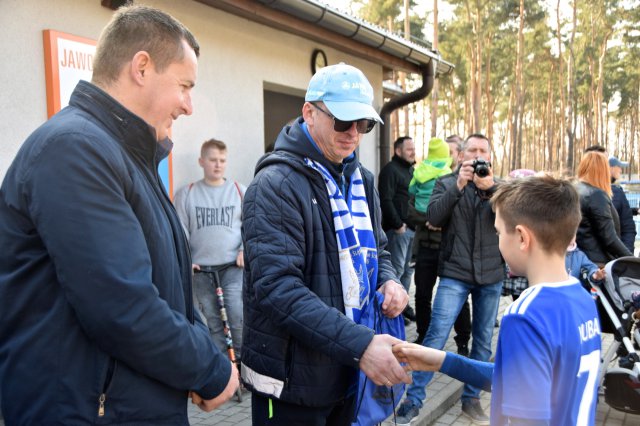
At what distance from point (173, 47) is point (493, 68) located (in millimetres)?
44876

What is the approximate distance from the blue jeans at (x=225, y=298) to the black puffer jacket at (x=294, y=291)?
277cm

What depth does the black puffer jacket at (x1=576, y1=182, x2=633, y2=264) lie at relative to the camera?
5285mm

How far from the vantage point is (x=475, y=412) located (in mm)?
4621

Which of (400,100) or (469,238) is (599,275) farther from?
(400,100)

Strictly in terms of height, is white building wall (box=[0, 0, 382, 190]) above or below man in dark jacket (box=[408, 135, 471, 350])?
above

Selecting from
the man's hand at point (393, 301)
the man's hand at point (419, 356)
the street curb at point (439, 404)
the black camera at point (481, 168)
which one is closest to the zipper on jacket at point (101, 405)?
the man's hand at point (419, 356)

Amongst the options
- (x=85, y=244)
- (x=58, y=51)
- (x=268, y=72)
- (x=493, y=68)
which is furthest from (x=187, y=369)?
(x=493, y=68)

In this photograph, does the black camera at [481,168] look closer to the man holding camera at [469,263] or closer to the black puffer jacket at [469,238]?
the man holding camera at [469,263]

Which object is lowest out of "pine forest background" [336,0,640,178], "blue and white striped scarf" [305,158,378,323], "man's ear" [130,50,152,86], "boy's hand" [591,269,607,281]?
"boy's hand" [591,269,607,281]

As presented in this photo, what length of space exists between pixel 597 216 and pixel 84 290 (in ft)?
16.3

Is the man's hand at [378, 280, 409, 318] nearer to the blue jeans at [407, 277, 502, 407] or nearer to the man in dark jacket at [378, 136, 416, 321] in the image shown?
the blue jeans at [407, 277, 502, 407]

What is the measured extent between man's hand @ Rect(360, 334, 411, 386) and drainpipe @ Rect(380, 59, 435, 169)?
714 cm

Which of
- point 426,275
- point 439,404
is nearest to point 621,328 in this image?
point 439,404

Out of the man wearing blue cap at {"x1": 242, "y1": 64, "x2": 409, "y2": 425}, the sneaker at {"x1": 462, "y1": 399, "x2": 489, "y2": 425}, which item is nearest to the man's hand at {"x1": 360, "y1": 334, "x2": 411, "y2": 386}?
the man wearing blue cap at {"x1": 242, "y1": 64, "x2": 409, "y2": 425}
